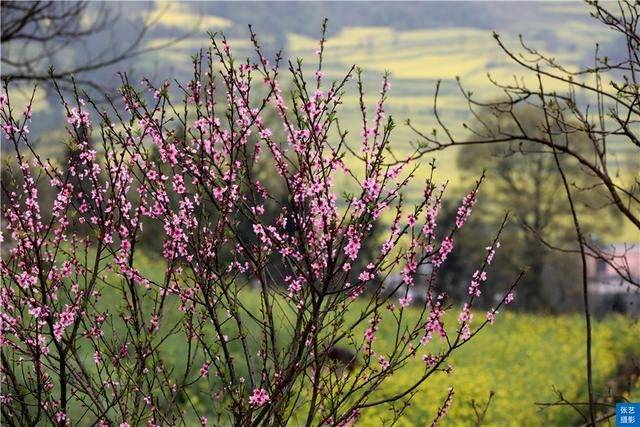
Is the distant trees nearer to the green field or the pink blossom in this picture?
the green field

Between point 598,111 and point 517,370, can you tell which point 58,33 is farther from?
point 598,111

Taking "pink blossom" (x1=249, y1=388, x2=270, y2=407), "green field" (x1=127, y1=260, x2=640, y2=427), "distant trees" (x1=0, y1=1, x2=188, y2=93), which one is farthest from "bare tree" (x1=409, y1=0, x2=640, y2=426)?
"distant trees" (x1=0, y1=1, x2=188, y2=93)

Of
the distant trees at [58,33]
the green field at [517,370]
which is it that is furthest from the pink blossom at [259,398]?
the distant trees at [58,33]

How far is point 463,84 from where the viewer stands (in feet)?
312

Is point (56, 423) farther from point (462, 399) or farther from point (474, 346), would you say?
point (474, 346)

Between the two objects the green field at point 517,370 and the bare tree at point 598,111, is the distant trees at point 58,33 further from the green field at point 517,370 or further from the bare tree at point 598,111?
the bare tree at point 598,111

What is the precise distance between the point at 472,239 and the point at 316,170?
33.1 metres

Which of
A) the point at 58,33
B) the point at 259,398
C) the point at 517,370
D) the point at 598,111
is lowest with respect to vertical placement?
the point at 259,398

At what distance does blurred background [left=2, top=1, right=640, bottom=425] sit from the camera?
14898 mm

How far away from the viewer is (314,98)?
4844mm

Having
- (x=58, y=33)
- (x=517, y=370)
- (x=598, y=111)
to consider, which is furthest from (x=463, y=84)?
(x=598, y=111)

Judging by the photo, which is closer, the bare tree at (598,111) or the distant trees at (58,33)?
the bare tree at (598,111)

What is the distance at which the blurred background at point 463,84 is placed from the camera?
14898 millimetres

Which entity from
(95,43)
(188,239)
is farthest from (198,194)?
(95,43)
